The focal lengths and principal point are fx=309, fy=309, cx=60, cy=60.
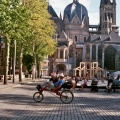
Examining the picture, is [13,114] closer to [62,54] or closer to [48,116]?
[48,116]

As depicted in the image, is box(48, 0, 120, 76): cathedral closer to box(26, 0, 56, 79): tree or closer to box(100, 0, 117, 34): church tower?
box(100, 0, 117, 34): church tower

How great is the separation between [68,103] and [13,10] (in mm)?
10576

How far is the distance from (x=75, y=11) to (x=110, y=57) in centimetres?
3681

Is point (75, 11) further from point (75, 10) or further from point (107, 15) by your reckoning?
point (107, 15)

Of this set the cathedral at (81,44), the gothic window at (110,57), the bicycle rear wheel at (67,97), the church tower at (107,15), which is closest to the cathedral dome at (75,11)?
the cathedral at (81,44)

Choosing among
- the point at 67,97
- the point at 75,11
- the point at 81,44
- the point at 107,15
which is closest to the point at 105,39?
the point at 81,44

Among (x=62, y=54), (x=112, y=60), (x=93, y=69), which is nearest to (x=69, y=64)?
(x=62, y=54)

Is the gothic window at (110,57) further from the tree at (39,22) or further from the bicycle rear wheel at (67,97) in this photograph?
the bicycle rear wheel at (67,97)

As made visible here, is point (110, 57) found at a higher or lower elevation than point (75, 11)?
lower

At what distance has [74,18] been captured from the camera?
133625 mm

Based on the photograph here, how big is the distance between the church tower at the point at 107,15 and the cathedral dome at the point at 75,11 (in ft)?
31.8

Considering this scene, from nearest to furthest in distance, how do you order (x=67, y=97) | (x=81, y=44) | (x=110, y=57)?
(x=67, y=97)
(x=110, y=57)
(x=81, y=44)

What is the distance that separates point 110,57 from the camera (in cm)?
10706

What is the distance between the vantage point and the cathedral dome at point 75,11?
13462 cm
